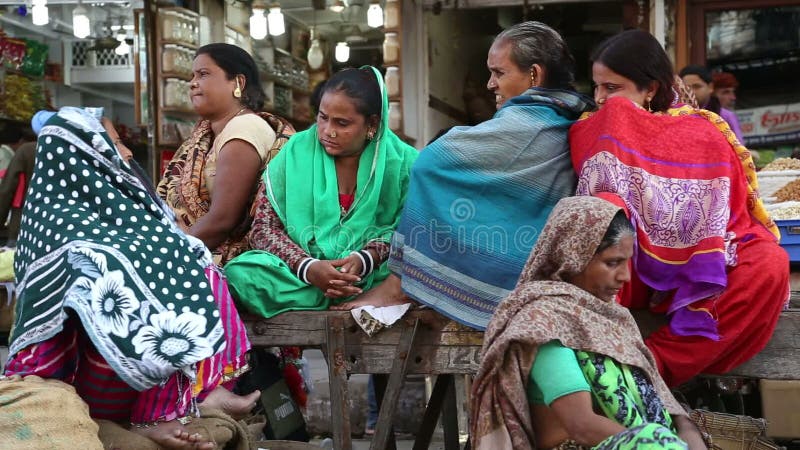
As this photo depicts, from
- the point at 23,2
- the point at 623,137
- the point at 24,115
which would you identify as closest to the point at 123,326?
the point at 623,137

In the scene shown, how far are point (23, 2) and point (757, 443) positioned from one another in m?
7.44

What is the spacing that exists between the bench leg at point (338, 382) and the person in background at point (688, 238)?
1.03 m

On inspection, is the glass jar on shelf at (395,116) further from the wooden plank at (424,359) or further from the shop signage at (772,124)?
the wooden plank at (424,359)

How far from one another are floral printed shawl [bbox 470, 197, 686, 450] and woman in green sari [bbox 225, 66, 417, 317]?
112cm

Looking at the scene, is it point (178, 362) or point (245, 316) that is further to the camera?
point (245, 316)

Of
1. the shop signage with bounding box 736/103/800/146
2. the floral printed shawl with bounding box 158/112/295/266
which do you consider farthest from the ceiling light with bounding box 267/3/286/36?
the floral printed shawl with bounding box 158/112/295/266

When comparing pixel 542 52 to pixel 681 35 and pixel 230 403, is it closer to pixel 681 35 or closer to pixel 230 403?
pixel 230 403

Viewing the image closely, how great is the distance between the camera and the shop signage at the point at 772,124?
26.7 ft

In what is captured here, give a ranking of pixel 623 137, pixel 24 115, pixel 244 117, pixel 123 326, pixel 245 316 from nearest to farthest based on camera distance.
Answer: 1. pixel 123 326
2. pixel 623 137
3. pixel 245 316
4. pixel 244 117
5. pixel 24 115

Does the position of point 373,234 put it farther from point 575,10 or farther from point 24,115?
point 24,115

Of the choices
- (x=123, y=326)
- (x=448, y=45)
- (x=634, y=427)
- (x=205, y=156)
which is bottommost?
(x=634, y=427)

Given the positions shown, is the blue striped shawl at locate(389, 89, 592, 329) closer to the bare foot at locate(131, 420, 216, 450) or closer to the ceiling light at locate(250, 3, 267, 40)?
the bare foot at locate(131, 420, 216, 450)

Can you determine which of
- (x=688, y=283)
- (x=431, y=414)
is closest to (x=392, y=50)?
(x=431, y=414)

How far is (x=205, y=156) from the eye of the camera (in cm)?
455
